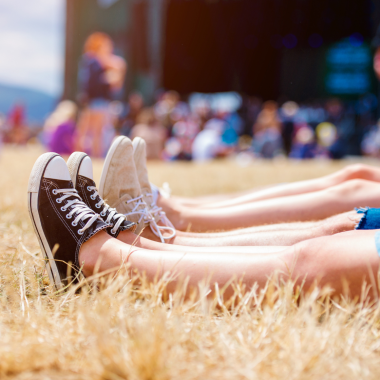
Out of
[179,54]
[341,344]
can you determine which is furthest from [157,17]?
[341,344]

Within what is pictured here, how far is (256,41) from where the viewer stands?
11688mm

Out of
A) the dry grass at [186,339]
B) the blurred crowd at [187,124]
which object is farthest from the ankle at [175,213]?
the blurred crowd at [187,124]

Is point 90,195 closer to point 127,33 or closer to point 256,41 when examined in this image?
point 127,33

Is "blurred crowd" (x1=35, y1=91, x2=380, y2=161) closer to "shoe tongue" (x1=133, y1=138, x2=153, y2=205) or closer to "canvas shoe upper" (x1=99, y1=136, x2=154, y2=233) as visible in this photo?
"shoe tongue" (x1=133, y1=138, x2=153, y2=205)

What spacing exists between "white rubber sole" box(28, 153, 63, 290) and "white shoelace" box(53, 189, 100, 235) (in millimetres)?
47

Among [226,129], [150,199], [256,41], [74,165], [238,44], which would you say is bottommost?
[150,199]

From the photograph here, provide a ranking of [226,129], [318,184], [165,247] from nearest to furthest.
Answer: [165,247]
[318,184]
[226,129]

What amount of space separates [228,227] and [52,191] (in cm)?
61

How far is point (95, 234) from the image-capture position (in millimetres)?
946

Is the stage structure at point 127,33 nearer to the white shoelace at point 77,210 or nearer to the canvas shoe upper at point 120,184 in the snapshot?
the canvas shoe upper at point 120,184

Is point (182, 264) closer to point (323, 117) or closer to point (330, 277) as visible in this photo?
point (330, 277)

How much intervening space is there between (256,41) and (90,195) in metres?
11.7

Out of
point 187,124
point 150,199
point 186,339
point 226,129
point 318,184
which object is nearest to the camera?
point 186,339

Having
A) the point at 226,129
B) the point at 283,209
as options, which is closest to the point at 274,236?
the point at 283,209
